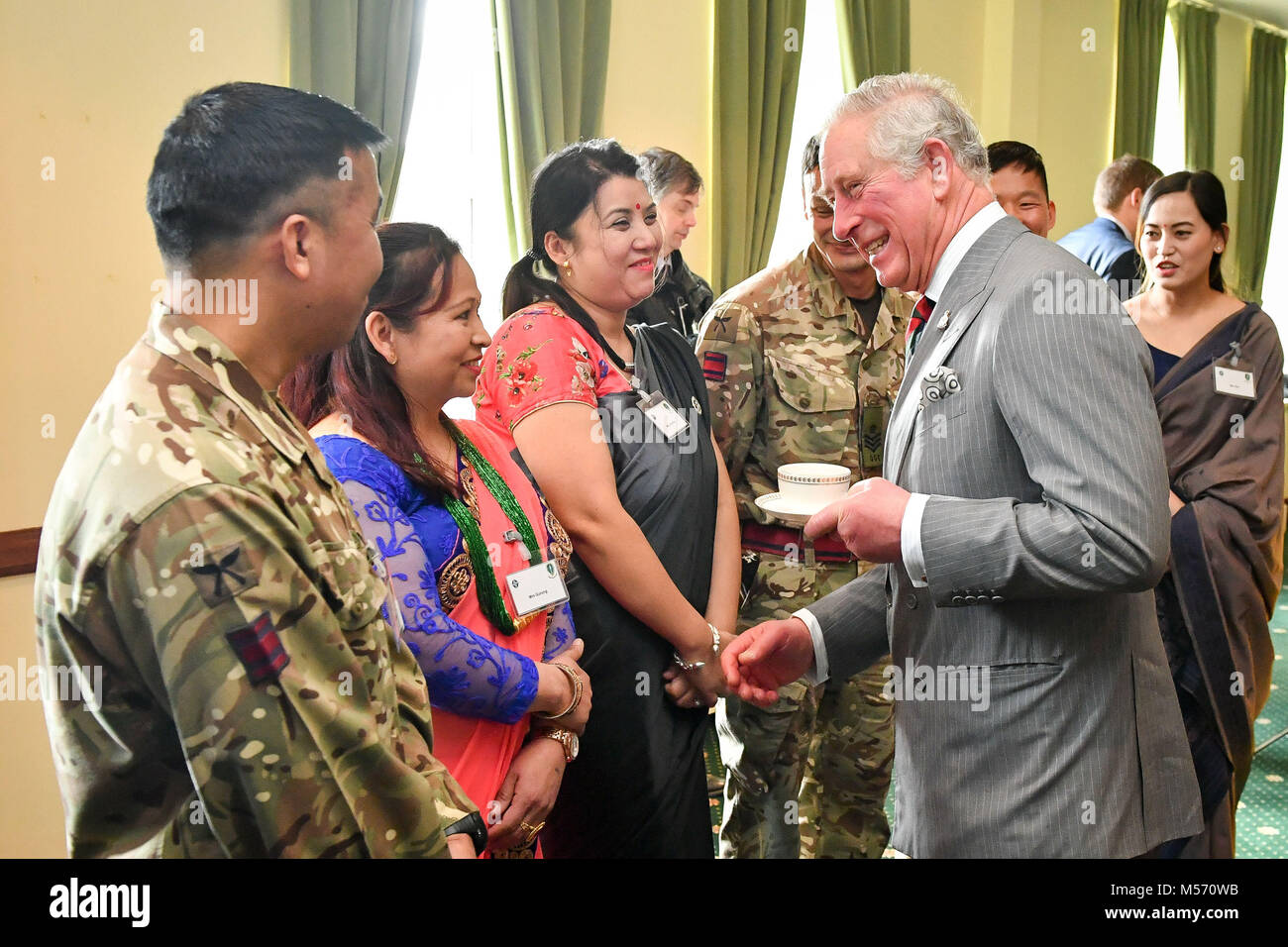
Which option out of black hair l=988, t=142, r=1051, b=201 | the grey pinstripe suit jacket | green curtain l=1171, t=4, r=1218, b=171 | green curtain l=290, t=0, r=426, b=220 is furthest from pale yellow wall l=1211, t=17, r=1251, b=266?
the grey pinstripe suit jacket

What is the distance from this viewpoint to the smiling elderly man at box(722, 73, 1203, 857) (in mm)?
1191

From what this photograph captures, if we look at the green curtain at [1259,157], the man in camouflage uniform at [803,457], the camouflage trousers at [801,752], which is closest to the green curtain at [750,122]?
the man in camouflage uniform at [803,457]

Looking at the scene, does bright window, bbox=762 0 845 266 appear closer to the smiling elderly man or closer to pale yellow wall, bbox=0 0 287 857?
pale yellow wall, bbox=0 0 287 857

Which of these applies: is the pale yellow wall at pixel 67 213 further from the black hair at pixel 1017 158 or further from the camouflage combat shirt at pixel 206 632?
the black hair at pixel 1017 158

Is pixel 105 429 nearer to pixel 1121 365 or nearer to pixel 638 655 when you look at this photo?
pixel 1121 365

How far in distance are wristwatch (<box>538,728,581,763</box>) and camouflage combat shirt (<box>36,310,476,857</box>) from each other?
2.09 feet

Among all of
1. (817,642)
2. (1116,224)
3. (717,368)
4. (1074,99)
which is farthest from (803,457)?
(1074,99)

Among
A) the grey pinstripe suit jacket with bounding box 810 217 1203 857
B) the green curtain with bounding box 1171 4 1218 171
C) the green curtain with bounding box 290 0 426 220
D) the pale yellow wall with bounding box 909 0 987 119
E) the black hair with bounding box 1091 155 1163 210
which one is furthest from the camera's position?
the green curtain with bounding box 1171 4 1218 171

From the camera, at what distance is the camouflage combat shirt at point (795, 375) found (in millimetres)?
2340

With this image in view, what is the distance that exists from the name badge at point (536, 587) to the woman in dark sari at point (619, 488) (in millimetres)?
246

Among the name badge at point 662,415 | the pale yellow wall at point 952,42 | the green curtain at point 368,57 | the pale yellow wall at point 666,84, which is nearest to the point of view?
the name badge at point 662,415

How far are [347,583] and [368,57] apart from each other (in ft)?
9.53
